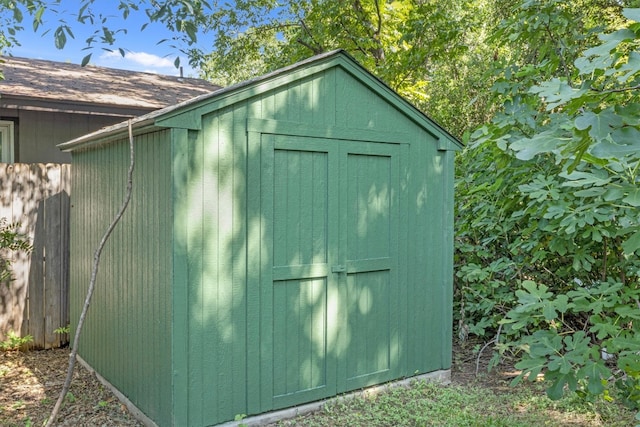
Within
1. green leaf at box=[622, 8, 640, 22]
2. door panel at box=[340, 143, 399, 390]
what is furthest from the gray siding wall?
green leaf at box=[622, 8, 640, 22]

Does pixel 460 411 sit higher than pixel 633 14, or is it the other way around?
pixel 633 14

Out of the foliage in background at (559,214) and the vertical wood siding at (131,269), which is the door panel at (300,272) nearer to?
the vertical wood siding at (131,269)

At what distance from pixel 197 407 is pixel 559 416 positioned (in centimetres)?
263

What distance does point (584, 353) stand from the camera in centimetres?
269

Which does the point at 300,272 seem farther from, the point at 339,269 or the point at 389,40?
the point at 389,40

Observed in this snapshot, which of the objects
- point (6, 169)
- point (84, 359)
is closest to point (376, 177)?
point (84, 359)

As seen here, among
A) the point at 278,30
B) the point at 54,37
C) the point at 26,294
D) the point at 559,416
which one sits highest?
the point at 278,30

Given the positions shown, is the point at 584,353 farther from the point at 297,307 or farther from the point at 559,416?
the point at 297,307

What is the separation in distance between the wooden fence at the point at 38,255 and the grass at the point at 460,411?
3.17 m

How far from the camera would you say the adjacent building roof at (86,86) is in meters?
6.61

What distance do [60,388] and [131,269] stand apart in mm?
1479

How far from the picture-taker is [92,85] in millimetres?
7785

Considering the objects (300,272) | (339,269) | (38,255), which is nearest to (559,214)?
(339,269)

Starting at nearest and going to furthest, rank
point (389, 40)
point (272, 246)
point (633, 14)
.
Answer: point (633, 14) < point (272, 246) < point (389, 40)
